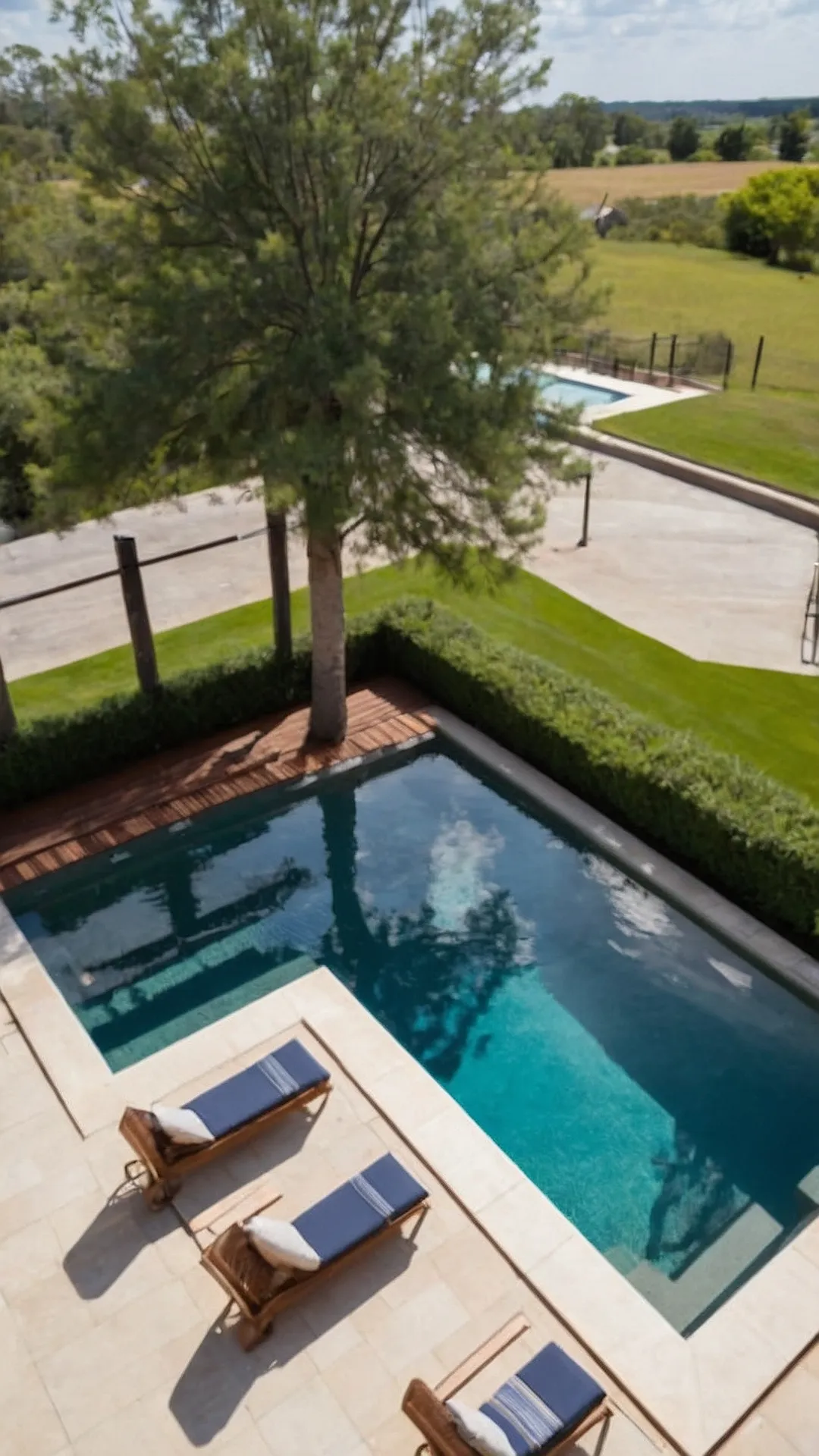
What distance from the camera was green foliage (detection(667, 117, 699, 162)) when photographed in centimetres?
12438

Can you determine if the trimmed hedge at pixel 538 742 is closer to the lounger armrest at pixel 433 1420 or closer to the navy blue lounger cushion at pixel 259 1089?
the navy blue lounger cushion at pixel 259 1089

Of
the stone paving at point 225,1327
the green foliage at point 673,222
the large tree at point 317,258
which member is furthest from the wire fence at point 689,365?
the green foliage at point 673,222

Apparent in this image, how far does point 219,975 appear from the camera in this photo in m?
10.8

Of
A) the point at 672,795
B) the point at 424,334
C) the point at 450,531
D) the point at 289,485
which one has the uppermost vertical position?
the point at 424,334

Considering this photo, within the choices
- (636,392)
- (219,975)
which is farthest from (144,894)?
(636,392)

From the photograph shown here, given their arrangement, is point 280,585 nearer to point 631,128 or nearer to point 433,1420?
point 433,1420

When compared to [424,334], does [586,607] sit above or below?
below

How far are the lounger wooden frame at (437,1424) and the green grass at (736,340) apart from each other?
1078 cm

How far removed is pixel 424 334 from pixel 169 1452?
9.33 meters

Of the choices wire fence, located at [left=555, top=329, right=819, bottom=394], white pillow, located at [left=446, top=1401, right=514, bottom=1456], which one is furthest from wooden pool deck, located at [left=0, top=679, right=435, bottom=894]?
wire fence, located at [left=555, top=329, right=819, bottom=394]

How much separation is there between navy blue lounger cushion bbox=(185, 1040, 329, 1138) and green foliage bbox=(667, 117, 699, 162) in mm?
139472

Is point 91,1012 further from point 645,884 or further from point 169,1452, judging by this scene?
point 645,884

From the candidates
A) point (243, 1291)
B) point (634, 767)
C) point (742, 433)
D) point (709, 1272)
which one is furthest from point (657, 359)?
point (243, 1291)

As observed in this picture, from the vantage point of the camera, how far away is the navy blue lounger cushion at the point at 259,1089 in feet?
27.3
